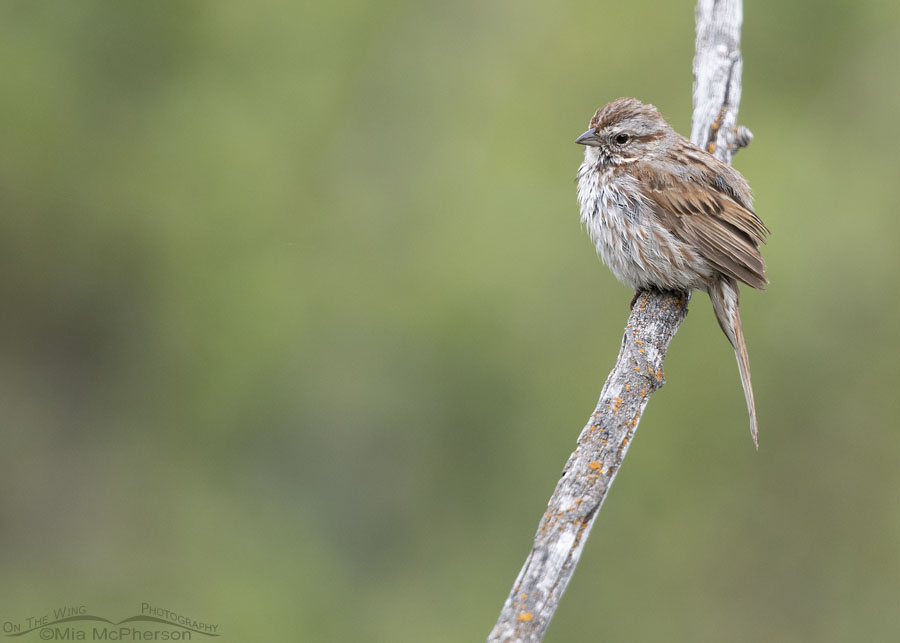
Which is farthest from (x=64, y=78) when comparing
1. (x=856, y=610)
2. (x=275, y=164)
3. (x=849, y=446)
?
(x=856, y=610)

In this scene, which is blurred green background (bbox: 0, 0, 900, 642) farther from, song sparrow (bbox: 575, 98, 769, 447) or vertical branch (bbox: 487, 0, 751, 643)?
vertical branch (bbox: 487, 0, 751, 643)

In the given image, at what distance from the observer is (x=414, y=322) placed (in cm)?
883

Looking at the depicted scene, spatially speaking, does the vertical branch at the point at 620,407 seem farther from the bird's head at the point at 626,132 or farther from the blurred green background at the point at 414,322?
the blurred green background at the point at 414,322

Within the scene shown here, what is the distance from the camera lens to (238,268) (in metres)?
8.79

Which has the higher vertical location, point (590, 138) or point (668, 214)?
point (590, 138)

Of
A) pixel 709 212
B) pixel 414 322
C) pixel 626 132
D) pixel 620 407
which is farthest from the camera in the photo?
pixel 414 322

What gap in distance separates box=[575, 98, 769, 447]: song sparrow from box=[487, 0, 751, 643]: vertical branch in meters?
0.17

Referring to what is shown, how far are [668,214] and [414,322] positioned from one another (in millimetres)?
4063

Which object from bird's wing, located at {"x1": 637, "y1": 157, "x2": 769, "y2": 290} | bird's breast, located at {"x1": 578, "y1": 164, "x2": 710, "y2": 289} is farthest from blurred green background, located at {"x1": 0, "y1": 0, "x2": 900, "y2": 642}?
bird's wing, located at {"x1": 637, "y1": 157, "x2": 769, "y2": 290}

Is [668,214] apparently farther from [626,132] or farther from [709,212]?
[626,132]

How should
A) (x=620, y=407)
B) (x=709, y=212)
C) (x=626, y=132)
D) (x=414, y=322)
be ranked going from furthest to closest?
(x=414, y=322) → (x=626, y=132) → (x=709, y=212) → (x=620, y=407)

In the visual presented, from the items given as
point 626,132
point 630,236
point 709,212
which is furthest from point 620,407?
point 626,132

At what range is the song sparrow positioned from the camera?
488cm

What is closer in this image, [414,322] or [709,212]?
[709,212]
